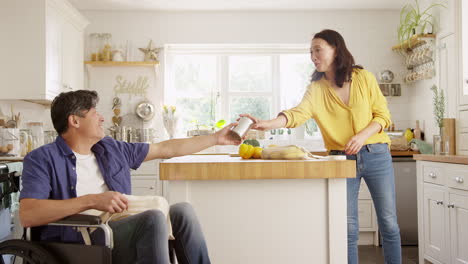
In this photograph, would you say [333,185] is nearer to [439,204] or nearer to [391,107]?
[439,204]

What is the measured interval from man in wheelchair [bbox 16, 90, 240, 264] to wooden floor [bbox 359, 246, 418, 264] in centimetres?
243

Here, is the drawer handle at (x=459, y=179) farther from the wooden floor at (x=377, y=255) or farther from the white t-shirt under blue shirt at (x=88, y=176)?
the white t-shirt under blue shirt at (x=88, y=176)

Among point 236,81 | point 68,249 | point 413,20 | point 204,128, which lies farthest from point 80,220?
point 413,20

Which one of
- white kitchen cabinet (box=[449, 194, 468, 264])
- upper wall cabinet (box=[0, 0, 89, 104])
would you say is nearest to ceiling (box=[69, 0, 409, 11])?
upper wall cabinet (box=[0, 0, 89, 104])

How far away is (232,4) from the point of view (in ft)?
16.8

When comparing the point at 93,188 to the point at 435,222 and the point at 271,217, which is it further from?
the point at 435,222

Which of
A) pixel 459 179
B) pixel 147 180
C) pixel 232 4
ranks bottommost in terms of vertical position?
pixel 147 180

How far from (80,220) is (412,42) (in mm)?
4133

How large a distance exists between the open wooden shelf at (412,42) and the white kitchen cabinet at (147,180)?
2.76 meters

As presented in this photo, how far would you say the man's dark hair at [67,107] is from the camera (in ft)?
6.36

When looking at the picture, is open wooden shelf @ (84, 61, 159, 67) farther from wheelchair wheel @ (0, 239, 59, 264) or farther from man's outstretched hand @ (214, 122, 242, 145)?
wheelchair wheel @ (0, 239, 59, 264)

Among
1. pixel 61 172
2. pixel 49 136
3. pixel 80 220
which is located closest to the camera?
pixel 80 220

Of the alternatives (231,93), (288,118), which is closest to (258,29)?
(231,93)

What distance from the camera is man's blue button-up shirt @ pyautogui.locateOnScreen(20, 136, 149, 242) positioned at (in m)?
1.72
